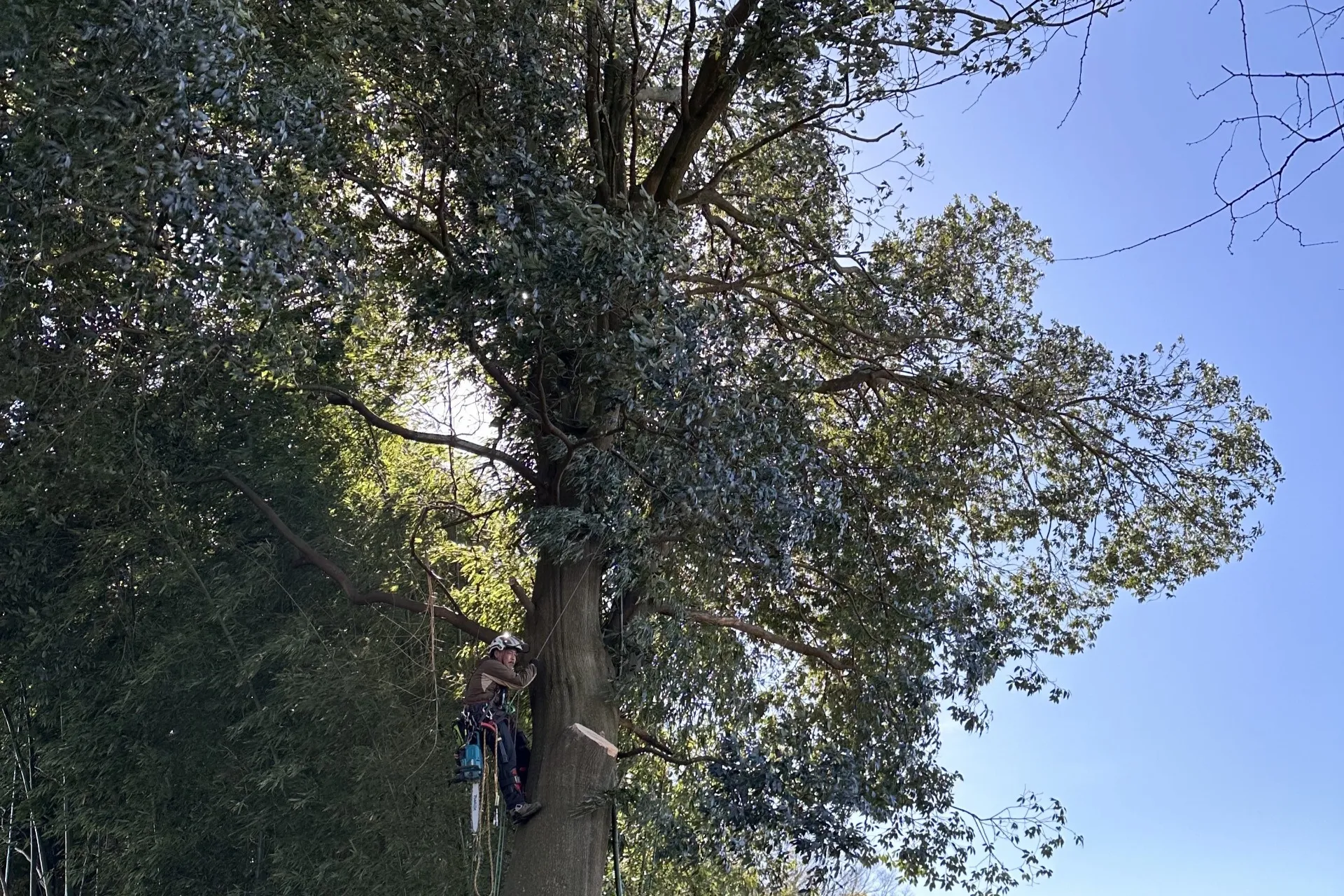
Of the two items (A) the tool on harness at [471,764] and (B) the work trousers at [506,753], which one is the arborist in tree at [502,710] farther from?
(A) the tool on harness at [471,764]

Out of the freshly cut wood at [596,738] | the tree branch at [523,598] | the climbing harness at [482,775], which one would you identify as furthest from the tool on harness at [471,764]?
the tree branch at [523,598]

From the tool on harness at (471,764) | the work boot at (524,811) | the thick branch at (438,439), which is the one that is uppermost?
the thick branch at (438,439)

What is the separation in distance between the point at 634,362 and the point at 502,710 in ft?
6.79

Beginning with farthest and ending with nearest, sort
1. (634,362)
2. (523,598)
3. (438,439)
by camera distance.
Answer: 1. (523,598)
2. (438,439)
3. (634,362)

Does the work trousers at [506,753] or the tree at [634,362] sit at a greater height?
the tree at [634,362]

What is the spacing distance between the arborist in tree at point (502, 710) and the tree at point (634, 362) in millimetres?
179

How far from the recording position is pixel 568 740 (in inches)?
246

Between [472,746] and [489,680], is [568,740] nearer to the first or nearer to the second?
[489,680]

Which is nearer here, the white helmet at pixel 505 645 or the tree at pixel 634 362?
the tree at pixel 634 362

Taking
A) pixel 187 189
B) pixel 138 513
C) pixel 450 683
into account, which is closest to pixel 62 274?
pixel 138 513

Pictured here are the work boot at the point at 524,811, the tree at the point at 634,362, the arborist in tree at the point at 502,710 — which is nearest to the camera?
the tree at the point at 634,362

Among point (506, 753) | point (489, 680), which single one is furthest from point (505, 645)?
point (506, 753)

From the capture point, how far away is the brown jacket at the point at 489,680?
602 cm

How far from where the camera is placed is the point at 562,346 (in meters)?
5.90
